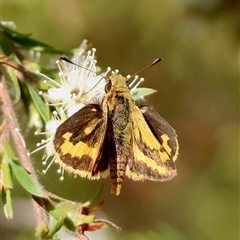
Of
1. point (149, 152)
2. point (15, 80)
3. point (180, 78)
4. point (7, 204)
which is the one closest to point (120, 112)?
point (149, 152)

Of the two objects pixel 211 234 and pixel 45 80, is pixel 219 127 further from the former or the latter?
pixel 45 80

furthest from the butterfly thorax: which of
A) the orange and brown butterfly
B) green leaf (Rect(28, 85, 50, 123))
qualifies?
green leaf (Rect(28, 85, 50, 123))

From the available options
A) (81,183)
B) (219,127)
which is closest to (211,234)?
(219,127)

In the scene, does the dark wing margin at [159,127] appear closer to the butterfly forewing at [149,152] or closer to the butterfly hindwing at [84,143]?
the butterfly forewing at [149,152]

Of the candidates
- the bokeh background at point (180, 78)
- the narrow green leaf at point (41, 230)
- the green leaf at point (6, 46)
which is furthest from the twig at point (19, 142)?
the bokeh background at point (180, 78)

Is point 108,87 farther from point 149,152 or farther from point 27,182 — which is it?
point 27,182

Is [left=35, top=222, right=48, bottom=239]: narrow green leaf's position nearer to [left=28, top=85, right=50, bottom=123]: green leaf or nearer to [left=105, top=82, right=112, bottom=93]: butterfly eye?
[left=28, top=85, right=50, bottom=123]: green leaf
